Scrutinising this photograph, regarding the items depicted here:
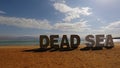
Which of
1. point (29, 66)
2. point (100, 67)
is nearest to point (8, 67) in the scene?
point (29, 66)

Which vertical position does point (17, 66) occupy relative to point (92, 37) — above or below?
below

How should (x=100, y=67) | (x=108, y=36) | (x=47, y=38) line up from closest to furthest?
(x=100, y=67)
(x=47, y=38)
(x=108, y=36)

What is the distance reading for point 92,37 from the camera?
89.5ft

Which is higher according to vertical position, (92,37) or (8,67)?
(92,37)

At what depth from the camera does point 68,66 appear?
1270 centimetres

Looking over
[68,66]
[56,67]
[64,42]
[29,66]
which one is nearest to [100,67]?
[68,66]

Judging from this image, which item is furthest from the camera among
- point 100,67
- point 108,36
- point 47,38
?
point 108,36

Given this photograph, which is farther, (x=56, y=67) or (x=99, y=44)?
(x=99, y=44)

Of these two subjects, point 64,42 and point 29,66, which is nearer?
point 29,66

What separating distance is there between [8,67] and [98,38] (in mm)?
17341

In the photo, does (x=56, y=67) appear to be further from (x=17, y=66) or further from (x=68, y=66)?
(x=17, y=66)

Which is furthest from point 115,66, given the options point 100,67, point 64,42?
point 64,42

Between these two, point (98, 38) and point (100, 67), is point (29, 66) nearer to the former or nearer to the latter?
point (100, 67)

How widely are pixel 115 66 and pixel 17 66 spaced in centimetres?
695
